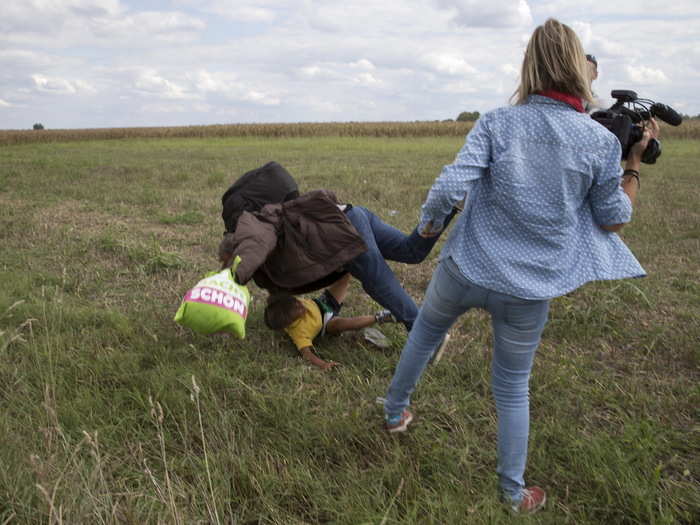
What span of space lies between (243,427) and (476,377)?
4.53 ft

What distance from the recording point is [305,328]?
357cm

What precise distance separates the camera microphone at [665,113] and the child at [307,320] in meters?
2.04

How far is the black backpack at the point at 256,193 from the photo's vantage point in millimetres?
3400

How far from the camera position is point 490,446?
2650 millimetres

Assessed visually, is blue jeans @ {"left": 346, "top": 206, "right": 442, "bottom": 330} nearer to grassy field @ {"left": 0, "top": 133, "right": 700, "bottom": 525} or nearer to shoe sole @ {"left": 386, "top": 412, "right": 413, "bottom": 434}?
grassy field @ {"left": 0, "top": 133, "right": 700, "bottom": 525}

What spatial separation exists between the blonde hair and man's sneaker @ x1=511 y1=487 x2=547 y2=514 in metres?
1.54

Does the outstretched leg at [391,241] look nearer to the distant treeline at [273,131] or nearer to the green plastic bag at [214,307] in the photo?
the green plastic bag at [214,307]

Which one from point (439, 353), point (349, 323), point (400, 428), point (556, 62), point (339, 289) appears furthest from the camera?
point (339, 289)

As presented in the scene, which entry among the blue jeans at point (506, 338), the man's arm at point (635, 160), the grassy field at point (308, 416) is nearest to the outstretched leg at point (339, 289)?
the grassy field at point (308, 416)

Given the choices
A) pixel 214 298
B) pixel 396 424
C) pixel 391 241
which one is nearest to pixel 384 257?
pixel 391 241

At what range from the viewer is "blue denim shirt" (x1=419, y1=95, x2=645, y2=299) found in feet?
6.48

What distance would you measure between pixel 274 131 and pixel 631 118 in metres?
37.2

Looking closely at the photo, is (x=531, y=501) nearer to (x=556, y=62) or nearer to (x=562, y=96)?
(x=562, y=96)

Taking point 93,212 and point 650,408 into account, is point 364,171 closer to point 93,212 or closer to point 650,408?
point 93,212
